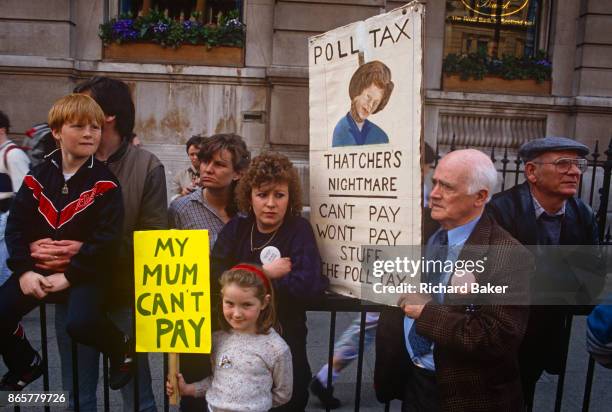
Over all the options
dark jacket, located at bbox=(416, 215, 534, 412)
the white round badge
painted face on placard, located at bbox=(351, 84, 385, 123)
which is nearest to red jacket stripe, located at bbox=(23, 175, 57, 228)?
the white round badge

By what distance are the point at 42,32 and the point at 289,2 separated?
4394mm

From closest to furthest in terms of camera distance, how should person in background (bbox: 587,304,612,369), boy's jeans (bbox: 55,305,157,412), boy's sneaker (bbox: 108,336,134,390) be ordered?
person in background (bbox: 587,304,612,369) → boy's sneaker (bbox: 108,336,134,390) → boy's jeans (bbox: 55,305,157,412)

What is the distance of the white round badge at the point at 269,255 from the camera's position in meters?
2.22

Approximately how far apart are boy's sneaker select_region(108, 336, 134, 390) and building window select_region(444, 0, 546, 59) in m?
9.91

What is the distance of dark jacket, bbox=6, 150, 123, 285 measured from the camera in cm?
228

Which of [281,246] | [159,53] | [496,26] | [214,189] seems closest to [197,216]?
[214,189]

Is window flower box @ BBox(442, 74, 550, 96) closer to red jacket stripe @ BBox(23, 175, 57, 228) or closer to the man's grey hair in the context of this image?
the man's grey hair

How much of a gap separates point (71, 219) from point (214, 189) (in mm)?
856

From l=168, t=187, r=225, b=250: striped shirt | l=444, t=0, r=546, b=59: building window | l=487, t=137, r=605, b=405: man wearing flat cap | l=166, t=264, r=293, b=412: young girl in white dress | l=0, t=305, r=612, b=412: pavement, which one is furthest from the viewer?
l=444, t=0, r=546, b=59: building window

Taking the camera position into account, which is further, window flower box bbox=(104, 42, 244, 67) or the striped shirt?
window flower box bbox=(104, 42, 244, 67)

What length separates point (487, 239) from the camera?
6.57 ft

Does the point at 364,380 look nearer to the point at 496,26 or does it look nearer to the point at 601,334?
the point at 601,334

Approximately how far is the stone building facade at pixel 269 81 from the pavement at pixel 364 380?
4314 mm

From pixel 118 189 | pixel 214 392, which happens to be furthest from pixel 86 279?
pixel 214 392
